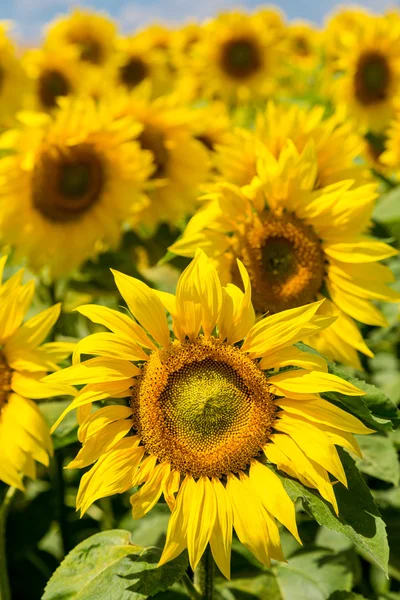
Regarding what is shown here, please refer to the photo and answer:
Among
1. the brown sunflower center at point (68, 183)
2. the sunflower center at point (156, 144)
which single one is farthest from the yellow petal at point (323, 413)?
the sunflower center at point (156, 144)

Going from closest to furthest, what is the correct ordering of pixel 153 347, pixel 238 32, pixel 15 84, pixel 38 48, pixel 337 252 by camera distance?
pixel 153 347
pixel 337 252
pixel 15 84
pixel 38 48
pixel 238 32

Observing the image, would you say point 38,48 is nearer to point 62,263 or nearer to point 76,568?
point 62,263

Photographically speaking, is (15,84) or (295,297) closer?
(295,297)

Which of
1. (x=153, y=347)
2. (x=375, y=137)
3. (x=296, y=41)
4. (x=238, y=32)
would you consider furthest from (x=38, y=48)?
(x=153, y=347)

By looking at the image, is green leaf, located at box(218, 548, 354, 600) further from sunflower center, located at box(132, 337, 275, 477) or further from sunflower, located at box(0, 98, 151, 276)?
sunflower, located at box(0, 98, 151, 276)

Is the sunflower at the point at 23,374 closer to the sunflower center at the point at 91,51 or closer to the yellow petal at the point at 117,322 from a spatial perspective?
the yellow petal at the point at 117,322

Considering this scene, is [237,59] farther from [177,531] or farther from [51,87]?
[177,531]

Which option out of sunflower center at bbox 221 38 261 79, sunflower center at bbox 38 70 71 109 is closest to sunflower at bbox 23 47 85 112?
sunflower center at bbox 38 70 71 109
